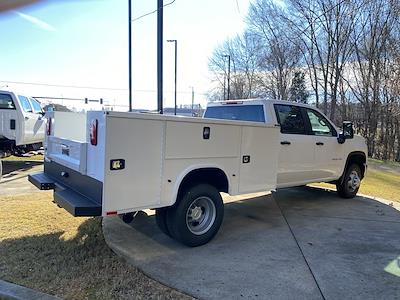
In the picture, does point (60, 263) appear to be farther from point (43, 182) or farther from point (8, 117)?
point (8, 117)

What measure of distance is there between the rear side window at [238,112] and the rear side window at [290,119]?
304mm

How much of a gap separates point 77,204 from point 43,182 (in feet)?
4.15

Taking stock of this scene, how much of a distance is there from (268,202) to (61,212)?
3.93m

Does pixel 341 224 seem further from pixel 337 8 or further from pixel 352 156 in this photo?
pixel 337 8

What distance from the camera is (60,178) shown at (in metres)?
4.96

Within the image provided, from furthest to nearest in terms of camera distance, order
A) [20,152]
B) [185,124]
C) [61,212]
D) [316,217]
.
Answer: [20,152], [316,217], [61,212], [185,124]

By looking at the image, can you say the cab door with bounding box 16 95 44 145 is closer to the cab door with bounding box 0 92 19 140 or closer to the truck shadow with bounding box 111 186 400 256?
the cab door with bounding box 0 92 19 140

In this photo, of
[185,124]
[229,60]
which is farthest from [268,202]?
[229,60]

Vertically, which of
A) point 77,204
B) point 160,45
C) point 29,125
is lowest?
point 77,204

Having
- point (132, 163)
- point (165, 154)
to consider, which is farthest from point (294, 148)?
point (132, 163)

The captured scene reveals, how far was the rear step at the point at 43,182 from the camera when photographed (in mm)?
4891

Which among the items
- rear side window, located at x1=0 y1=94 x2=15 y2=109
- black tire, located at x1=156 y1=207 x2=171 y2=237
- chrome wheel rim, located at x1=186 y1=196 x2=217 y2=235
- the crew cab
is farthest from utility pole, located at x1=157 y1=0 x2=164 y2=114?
black tire, located at x1=156 y1=207 x2=171 y2=237

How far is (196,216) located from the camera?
4895 millimetres

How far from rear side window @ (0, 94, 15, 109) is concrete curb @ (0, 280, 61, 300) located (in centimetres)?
874
